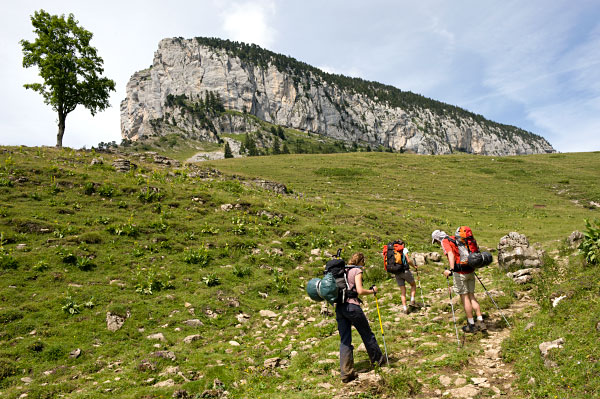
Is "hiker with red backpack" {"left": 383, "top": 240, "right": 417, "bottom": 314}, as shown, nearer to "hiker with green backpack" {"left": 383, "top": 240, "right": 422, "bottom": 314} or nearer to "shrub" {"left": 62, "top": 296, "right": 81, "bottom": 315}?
"hiker with green backpack" {"left": 383, "top": 240, "right": 422, "bottom": 314}

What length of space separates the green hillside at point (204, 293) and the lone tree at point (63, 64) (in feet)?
45.4

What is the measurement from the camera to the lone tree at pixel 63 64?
3725cm

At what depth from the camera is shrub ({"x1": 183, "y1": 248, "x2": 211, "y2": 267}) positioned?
56.3 ft

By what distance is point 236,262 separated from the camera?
18031mm

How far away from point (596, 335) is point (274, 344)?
8522mm

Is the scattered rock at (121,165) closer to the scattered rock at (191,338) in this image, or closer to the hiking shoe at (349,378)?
the scattered rock at (191,338)

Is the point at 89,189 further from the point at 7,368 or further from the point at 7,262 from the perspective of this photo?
the point at 7,368

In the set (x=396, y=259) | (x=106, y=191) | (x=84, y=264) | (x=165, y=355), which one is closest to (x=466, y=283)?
(x=396, y=259)

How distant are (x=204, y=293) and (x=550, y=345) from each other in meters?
12.5

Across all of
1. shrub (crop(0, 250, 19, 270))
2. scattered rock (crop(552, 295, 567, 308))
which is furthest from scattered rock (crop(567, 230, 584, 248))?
shrub (crop(0, 250, 19, 270))

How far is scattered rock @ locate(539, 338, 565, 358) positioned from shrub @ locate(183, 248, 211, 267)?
14.6 m

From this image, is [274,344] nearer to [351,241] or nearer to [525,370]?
[525,370]

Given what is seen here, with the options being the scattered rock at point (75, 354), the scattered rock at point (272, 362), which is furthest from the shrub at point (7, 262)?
the scattered rock at point (272, 362)

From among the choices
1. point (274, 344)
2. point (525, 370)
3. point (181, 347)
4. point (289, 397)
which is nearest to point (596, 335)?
point (525, 370)
